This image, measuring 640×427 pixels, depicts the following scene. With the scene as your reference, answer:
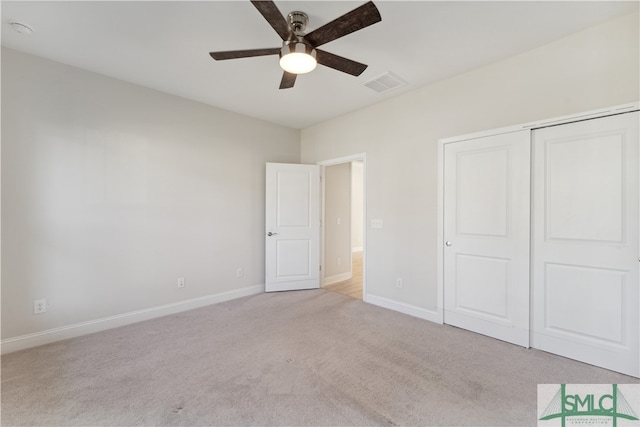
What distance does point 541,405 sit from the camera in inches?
70.3

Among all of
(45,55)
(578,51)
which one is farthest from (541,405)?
(45,55)

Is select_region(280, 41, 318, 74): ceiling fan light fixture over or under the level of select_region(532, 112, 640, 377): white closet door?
over

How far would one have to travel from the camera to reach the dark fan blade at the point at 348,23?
4.99 feet

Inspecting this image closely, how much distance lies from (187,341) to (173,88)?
2.84 meters

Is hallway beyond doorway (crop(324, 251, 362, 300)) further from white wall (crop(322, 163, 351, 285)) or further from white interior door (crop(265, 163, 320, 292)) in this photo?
white interior door (crop(265, 163, 320, 292))

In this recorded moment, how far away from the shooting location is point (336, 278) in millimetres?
5016

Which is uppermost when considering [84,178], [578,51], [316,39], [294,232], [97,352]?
[578,51]

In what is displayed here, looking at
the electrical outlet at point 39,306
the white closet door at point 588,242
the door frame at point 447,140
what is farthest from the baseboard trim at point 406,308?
the electrical outlet at point 39,306

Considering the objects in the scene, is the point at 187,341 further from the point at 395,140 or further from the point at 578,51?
the point at 578,51

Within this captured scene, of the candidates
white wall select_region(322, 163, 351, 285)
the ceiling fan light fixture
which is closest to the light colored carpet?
white wall select_region(322, 163, 351, 285)

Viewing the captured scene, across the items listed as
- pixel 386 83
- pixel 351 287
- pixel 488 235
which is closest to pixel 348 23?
pixel 386 83

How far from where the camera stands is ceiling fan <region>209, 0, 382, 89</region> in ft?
5.11

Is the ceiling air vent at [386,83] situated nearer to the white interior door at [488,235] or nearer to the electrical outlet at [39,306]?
the white interior door at [488,235]

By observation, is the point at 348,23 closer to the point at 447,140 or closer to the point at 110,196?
the point at 447,140
